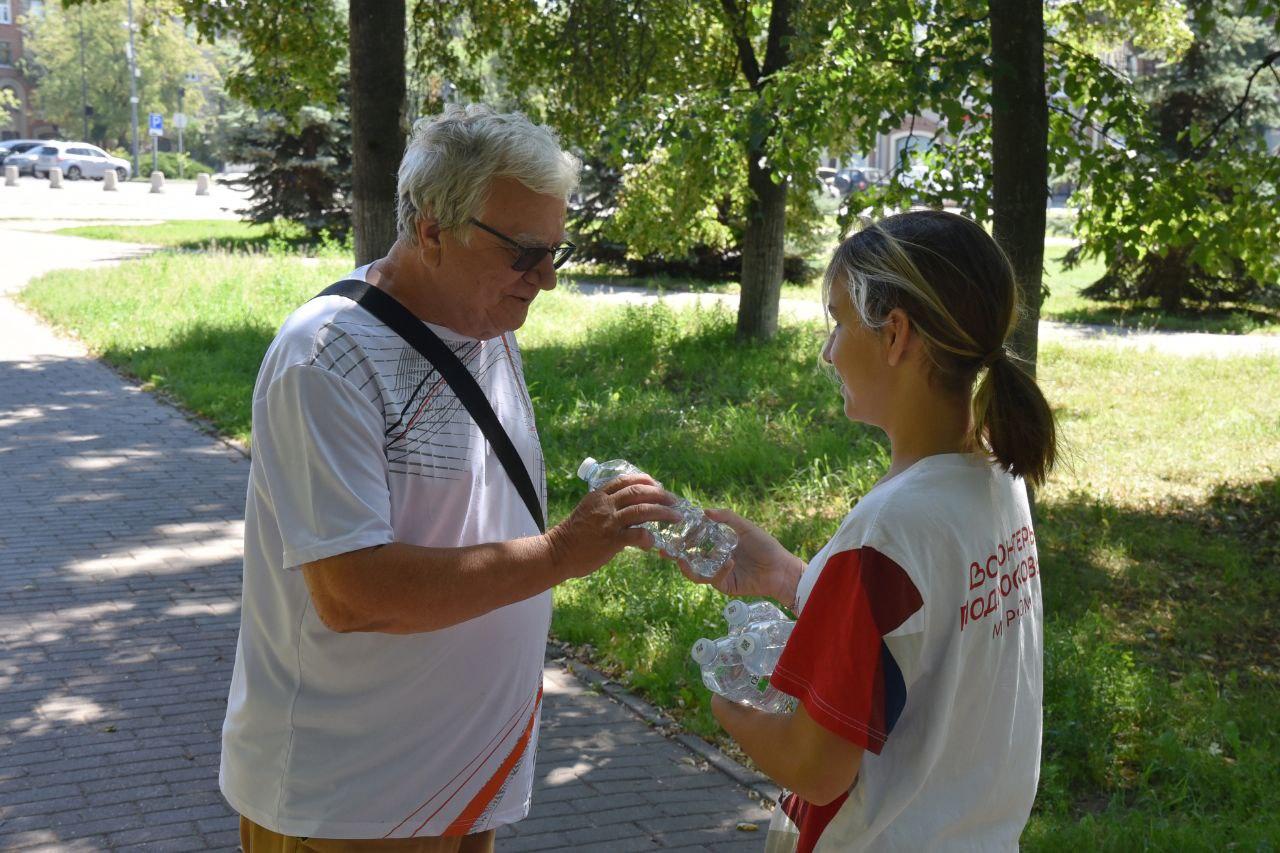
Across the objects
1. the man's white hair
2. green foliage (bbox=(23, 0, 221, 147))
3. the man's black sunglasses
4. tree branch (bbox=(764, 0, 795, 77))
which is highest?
green foliage (bbox=(23, 0, 221, 147))

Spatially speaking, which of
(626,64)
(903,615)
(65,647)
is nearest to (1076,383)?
(626,64)

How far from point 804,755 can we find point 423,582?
78cm

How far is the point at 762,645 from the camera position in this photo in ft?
7.16

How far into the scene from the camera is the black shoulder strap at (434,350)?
2422 millimetres


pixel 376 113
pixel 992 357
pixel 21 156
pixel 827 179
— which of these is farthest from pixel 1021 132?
pixel 21 156

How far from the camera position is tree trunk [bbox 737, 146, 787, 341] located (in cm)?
1384

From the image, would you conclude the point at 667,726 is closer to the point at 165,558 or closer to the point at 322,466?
the point at 322,466

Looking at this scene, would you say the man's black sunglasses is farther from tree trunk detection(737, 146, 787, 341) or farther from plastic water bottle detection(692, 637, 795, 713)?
tree trunk detection(737, 146, 787, 341)

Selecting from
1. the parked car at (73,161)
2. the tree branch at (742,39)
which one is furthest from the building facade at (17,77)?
the tree branch at (742,39)

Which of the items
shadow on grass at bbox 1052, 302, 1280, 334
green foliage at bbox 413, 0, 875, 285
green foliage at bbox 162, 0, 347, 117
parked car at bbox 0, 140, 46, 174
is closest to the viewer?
green foliage at bbox 413, 0, 875, 285

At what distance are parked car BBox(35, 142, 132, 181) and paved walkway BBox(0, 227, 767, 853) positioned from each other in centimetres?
5325

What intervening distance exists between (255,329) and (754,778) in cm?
1142

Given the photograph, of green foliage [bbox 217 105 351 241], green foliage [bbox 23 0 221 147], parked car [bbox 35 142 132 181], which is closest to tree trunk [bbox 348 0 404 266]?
green foliage [bbox 217 105 351 241]

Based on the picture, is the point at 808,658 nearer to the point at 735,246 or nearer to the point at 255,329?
the point at 255,329
